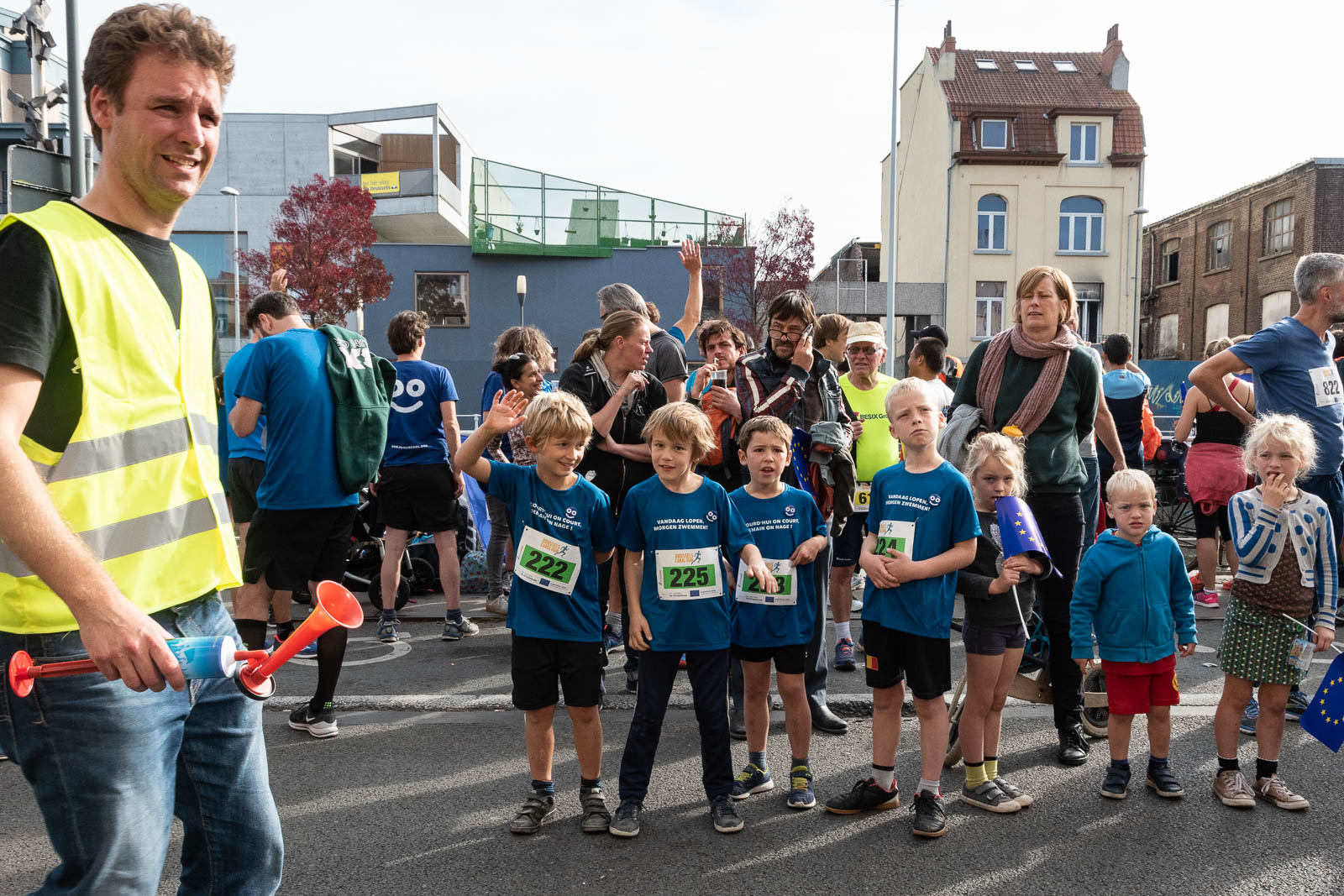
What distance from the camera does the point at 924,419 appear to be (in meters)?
3.75

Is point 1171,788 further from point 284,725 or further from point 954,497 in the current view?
A: point 284,725

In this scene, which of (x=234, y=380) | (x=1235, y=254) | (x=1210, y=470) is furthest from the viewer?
(x=1235, y=254)

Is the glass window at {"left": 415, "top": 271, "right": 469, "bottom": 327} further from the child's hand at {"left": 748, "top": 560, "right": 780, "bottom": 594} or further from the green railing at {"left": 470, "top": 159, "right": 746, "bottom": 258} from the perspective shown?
the child's hand at {"left": 748, "top": 560, "right": 780, "bottom": 594}

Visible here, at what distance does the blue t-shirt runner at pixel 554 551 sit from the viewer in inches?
144

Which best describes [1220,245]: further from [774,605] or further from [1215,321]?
[774,605]

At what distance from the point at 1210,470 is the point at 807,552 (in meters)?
4.93

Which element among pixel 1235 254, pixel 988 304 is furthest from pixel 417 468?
pixel 1235 254

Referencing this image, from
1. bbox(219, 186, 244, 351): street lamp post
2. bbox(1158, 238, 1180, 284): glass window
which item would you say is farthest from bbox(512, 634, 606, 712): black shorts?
bbox(1158, 238, 1180, 284): glass window

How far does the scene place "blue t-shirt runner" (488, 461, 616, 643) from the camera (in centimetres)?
367

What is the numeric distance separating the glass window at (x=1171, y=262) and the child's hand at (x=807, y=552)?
141 feet

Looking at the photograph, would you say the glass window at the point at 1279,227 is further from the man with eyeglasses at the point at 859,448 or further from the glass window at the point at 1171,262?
the man with eyeglasses at the point at 859,448

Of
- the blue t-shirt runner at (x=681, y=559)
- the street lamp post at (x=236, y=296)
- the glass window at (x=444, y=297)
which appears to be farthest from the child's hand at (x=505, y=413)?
the street lamp post at (x=236, y=296)

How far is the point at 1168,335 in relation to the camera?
42.1 m

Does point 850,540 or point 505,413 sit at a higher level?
point 505,413
